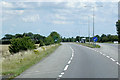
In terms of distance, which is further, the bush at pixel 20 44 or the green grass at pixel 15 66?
the bush at pixel 20 44

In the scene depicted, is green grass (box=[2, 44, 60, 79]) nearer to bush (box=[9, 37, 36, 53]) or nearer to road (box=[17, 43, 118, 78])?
road (box=[17, 43, 118, 78])

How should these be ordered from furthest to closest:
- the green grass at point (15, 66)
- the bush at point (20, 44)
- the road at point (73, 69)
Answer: the bush at point (20, 44) → the green grass at point (15, 66) → the road at point (73, 69)

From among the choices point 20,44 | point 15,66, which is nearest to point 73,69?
point 15,66

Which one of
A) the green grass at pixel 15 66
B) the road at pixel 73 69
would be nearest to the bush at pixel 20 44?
the green grass at pixel 15 66

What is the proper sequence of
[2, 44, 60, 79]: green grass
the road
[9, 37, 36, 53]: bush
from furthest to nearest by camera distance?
[9, 37, 36, 53]: bush
[2, 44, 60, 79]: green grass
the road

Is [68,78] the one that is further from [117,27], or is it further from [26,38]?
[117,27]

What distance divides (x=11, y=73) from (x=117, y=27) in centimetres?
10264

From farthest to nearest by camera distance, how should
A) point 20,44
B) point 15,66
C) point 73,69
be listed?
point 20,44
point 15,66
point 73,69

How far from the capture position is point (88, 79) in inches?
425

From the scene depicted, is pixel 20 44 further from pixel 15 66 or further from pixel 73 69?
pixel 73 69

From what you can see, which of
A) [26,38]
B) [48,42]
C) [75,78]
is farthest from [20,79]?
[48,42]

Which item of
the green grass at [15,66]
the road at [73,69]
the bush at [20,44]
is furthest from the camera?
the bush at [20,44]

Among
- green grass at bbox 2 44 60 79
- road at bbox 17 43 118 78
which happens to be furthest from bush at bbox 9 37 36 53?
road at bbox 17 43 118 78

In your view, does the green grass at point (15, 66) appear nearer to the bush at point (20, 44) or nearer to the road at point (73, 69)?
the road at point (73, 69)
